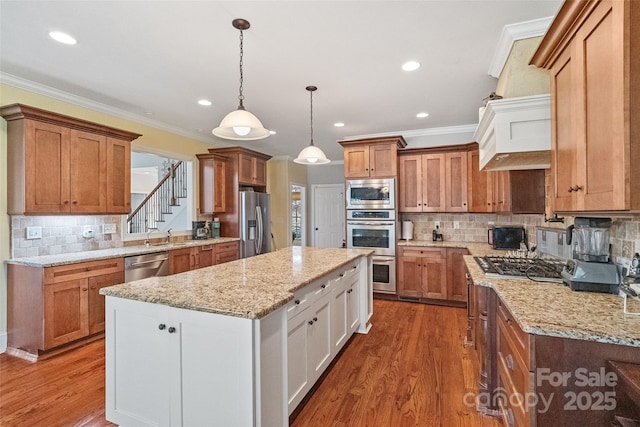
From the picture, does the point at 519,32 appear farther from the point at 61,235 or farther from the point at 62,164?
the point at 61,235

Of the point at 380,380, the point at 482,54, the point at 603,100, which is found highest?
the point at 482,54

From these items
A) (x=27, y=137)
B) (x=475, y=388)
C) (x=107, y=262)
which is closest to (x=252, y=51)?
(x=27, y=137)

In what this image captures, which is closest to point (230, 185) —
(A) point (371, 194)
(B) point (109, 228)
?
(B) point (109, 228)

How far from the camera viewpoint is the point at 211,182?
17.1 ft

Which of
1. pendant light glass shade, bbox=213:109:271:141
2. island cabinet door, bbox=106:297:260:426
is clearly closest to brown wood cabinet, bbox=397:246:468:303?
pendant light glass shade, bbox=213:109:271:141

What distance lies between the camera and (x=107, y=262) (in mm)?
3291

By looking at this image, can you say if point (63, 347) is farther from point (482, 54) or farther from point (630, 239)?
point (482, 54)

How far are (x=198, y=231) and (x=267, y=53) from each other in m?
3.34

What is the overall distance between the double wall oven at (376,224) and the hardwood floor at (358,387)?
143 cm

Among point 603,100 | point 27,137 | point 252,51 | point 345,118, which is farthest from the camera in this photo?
point 345,118

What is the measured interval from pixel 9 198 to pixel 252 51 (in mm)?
2744

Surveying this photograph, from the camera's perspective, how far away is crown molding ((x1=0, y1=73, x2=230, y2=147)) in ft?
10.1

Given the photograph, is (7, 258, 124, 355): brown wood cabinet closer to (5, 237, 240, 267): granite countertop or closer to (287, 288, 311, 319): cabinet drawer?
(5, 237, 240, 267): granite countertop

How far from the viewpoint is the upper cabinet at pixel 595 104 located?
45.5 inches
